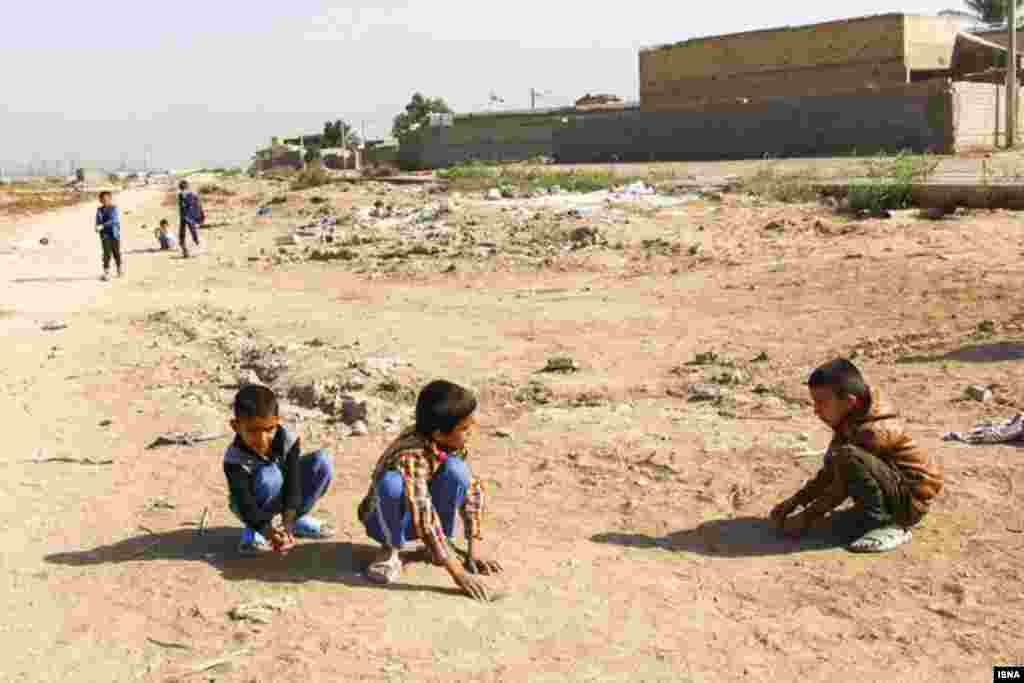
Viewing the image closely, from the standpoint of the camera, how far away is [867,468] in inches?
182

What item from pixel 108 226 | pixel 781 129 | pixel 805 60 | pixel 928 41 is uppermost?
pixel 928 41

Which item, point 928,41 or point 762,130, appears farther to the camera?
point 928,41

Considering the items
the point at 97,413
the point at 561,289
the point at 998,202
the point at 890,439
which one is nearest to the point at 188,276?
the point at 561,289

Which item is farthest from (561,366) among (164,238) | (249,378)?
(164,238)

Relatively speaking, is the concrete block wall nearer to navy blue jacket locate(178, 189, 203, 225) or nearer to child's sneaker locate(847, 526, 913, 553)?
navy blue jacket locate(178, 189, 203, 225)

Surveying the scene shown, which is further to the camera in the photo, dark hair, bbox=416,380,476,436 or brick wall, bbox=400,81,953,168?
brick wall, bbox=400,81,953,168

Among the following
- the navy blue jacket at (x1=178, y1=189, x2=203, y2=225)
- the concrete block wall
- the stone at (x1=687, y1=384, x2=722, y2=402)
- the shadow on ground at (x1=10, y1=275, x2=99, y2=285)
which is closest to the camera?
the stone at (x1=687, y1=384, x2=722, y2=402)

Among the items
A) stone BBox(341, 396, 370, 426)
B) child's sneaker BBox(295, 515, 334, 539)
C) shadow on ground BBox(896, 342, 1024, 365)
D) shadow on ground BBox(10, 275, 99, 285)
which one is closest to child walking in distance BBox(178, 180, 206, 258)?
shadow on ground BBox(10, 275, 99, 285)

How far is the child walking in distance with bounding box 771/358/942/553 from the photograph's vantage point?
182 inches

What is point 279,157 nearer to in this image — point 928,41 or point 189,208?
point 928,41

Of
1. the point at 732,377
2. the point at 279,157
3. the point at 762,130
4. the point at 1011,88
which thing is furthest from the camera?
the point at 279,157

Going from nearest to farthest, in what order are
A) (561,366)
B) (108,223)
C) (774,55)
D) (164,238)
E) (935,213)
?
(561,366)
(935,213)
(108,223)
(164,238)
(774,55)

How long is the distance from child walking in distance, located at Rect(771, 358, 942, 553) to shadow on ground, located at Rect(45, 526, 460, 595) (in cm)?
156

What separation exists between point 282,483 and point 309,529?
322 mm
